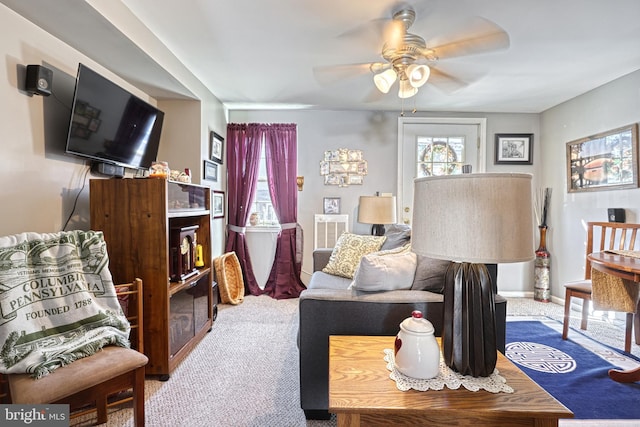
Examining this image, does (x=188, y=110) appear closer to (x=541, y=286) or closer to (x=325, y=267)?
(x=325, y=267)

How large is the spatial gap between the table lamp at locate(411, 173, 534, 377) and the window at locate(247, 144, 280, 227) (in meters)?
3.02

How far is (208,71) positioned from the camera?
9.11ft

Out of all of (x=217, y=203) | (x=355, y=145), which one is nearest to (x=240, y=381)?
(x=217, y=203)

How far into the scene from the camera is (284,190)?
377 centimetres

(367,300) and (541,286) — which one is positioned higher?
(367,300)

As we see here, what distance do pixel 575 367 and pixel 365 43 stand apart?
2.74 metres

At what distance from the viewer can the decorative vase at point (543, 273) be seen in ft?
11.9

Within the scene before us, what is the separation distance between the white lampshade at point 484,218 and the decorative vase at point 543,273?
11.0 feet

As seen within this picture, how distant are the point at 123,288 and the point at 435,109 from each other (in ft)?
12.1

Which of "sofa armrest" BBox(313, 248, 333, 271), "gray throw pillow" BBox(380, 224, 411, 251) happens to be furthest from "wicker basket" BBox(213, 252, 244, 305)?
"gray throw pillow" BBox(380, 224, 411, 251)

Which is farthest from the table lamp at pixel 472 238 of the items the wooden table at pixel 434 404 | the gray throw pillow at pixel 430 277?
the gray throw pillow at pixel 430 277

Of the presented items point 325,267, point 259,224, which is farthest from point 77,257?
point 259,224

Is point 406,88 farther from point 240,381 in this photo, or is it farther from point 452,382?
point 240,381

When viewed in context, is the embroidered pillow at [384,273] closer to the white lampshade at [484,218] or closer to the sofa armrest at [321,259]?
the white lampshade at [484,218]
